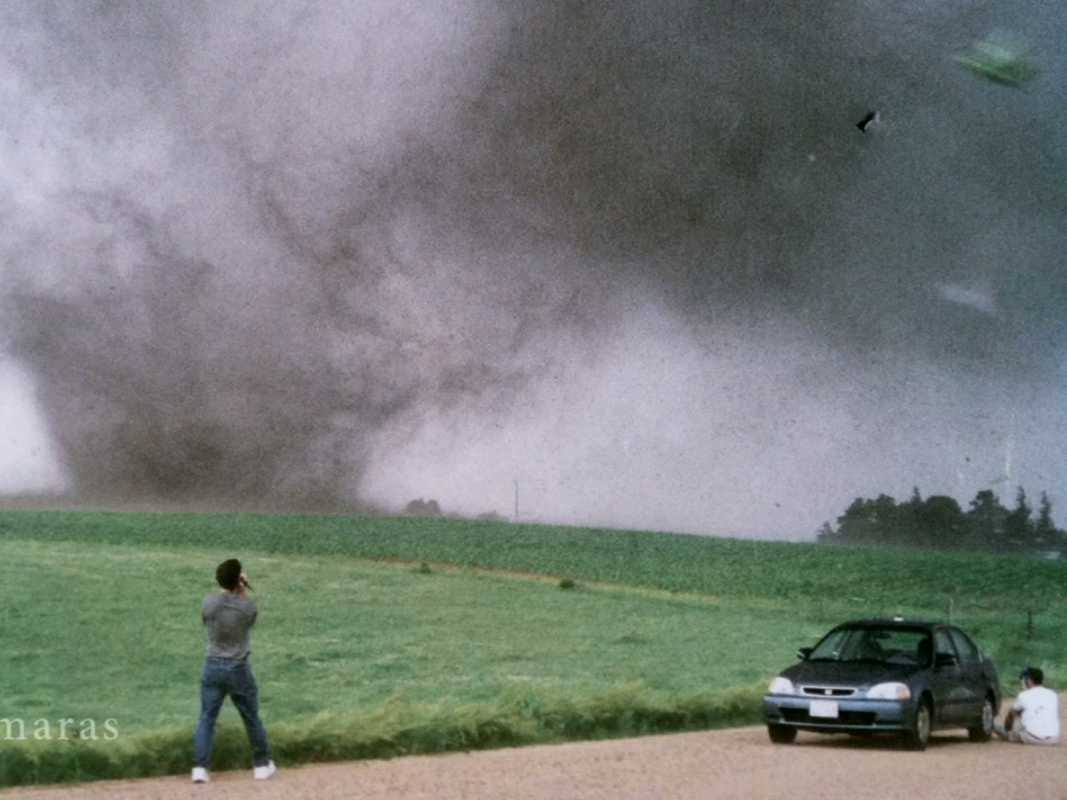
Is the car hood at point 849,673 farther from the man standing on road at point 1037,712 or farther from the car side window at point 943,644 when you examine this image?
the man standing on road at point 1037,712

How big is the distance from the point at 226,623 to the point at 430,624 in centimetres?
2184

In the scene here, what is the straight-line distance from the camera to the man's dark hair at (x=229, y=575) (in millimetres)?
14438

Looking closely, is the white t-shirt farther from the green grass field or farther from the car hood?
the green grass field

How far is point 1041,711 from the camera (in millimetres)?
21453

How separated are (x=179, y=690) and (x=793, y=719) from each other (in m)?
9.39

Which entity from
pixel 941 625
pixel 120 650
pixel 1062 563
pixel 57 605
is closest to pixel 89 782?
pixel 941 625

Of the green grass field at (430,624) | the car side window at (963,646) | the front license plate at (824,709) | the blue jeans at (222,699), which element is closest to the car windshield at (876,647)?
the car side window at (963,646)

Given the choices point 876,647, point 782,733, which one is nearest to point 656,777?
point 782,733

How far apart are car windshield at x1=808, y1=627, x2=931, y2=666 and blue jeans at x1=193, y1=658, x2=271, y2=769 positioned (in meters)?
8.84

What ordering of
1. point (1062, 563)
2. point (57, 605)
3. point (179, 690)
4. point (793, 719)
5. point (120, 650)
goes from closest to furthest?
1. point (793, 719)
2. point (179, 690)
3. point (120, 650)
4. point (57, 605)
5. point (1062, 563)

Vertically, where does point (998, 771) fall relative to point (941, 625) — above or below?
below

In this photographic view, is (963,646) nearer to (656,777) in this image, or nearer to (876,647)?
(876,647)

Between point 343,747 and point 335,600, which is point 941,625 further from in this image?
point 335,600

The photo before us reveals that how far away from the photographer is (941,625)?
21.6m
